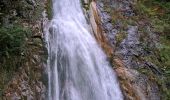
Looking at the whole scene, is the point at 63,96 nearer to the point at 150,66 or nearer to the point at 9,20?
the point at 9,20

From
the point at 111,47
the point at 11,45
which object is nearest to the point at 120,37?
the point at 111,47

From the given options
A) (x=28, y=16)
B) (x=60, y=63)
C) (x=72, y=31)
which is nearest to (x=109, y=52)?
(x=72, y=31)

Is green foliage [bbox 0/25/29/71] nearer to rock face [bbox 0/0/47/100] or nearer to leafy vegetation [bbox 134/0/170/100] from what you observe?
rock face [bbox 0/0/47/100]

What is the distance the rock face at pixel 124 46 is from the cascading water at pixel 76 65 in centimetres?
32

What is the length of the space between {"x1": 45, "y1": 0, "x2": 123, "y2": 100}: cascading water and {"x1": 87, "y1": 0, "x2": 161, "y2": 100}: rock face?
0.32m

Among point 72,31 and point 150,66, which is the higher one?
point 72,31

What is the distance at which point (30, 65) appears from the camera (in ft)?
26.7

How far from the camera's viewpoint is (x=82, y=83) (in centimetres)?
876

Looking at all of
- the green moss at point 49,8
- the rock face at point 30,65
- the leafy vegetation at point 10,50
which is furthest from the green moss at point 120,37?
the leafy vegetation at point 10,50

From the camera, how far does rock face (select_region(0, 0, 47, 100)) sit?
25.1 ft

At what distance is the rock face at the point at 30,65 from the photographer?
7641mm

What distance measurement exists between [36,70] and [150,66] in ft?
11.9

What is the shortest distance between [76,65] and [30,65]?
1.36 metres

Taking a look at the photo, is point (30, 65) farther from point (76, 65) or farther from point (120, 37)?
point (120, 37)
